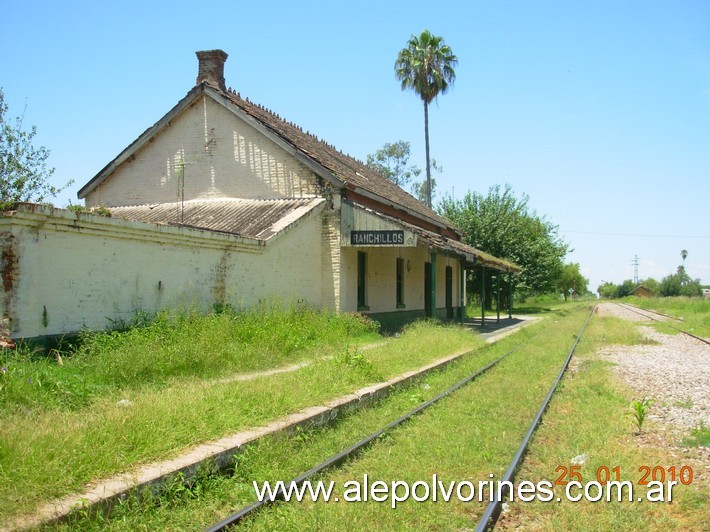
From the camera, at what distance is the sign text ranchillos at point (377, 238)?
15539mm

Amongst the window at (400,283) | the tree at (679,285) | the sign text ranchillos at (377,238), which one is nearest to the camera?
the sign text ranchillos at (377,238)

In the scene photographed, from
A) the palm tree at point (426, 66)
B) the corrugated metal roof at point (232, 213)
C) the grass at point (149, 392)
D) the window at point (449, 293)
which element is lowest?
the grass at point (149, 392)

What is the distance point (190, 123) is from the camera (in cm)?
1792

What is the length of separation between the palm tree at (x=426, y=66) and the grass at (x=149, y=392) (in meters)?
26.8

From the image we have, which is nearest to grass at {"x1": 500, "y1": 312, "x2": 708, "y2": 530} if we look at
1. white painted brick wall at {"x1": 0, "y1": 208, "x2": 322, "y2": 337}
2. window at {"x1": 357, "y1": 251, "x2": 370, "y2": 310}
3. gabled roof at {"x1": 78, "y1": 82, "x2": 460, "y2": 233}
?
white painted brick wall at {"x1": 0, "y1": 208, "x2": 322, "y2": 337}

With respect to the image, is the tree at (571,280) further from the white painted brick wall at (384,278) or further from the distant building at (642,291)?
the white painted brick wall at (384,278)

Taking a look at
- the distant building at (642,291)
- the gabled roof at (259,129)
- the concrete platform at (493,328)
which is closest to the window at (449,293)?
the concrete platform at (493,328)

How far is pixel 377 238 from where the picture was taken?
51.8 ft

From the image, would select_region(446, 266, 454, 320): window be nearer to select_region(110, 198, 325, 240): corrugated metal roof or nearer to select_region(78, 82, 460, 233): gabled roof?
select_region(78, 82, 460, 233): gabled roof

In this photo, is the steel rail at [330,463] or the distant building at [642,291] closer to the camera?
the steel rail at [330,463]

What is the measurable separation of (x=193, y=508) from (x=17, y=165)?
14528 millimetres

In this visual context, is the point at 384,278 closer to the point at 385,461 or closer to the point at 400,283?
the point at 400,283

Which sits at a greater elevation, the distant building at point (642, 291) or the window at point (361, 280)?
the window at point (361, 280)

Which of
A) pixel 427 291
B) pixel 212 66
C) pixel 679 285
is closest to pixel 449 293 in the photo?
pixel 427 291
